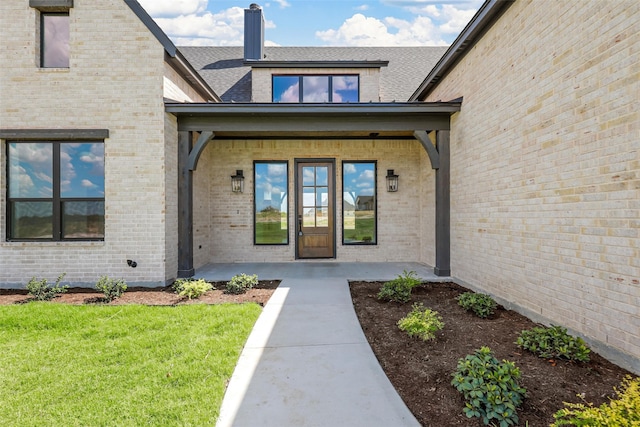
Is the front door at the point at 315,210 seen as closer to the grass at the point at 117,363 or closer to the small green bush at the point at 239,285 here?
the small green bush at the point at 239,285

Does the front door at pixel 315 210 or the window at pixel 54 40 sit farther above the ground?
the window at pixel 54 40

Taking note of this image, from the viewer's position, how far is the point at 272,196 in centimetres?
846

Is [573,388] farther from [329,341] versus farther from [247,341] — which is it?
[247,341]

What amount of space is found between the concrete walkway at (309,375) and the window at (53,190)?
4112 millimetres

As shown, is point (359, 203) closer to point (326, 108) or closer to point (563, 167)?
point (326, 108)

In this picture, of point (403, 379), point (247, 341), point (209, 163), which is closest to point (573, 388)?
point (403, 379)

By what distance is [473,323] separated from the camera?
390cm

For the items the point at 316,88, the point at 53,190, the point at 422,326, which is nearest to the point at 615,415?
the point at 422,326

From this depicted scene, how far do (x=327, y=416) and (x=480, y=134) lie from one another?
16.3 ft

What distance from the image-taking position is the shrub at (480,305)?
13.5ft

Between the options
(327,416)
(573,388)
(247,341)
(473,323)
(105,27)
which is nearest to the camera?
(327,416)

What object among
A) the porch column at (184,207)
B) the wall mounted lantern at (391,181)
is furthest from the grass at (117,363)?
the wall mounted lantern at (391,181)

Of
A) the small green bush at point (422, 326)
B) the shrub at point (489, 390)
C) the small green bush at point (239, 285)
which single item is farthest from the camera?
the small green bush at point (239, 285)

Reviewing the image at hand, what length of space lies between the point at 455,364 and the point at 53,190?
7234mm
